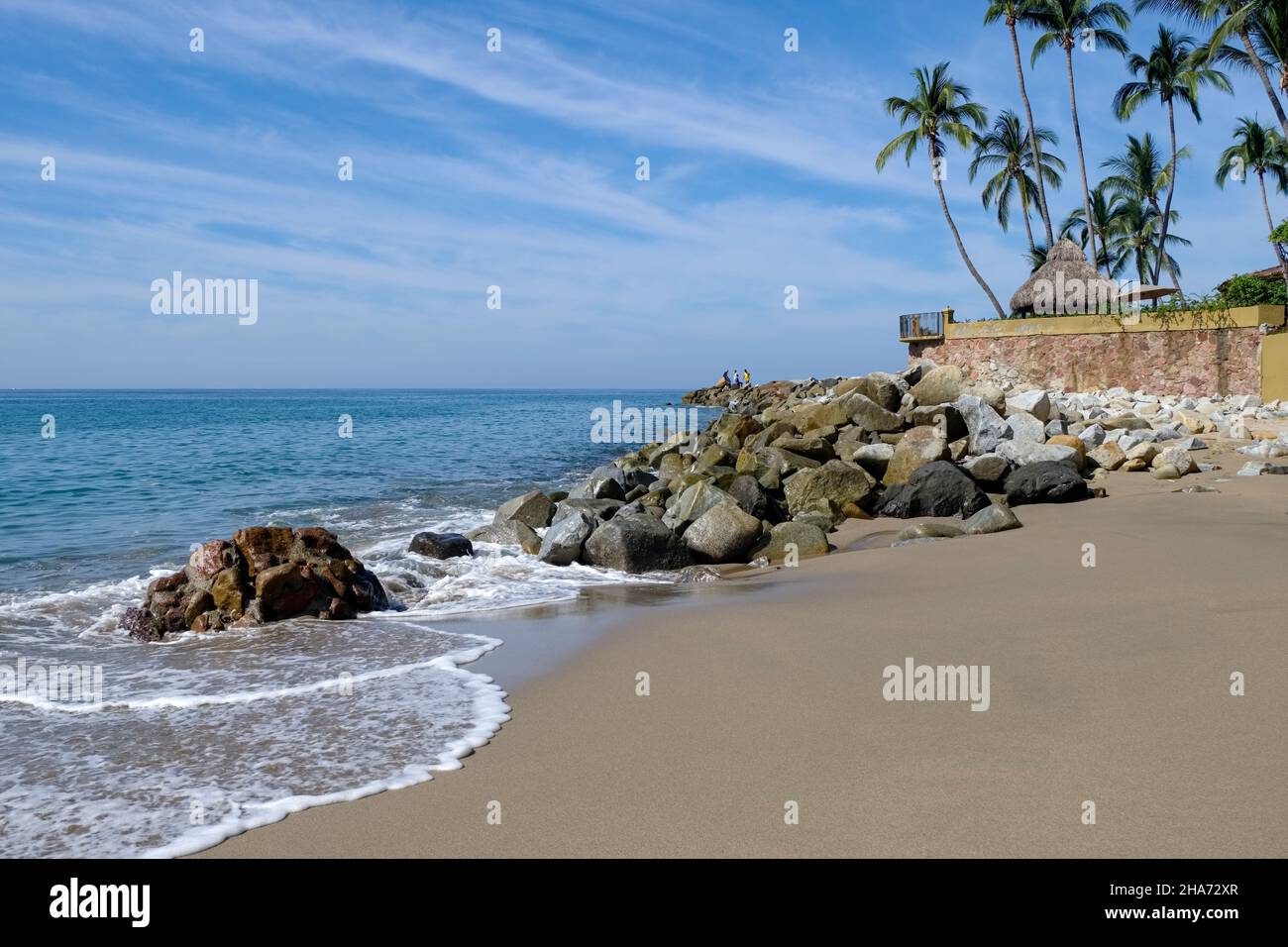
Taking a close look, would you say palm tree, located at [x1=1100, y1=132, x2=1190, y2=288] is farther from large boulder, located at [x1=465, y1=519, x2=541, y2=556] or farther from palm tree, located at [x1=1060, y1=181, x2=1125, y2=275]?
large boulder, located at [x1=465, y1=519, x2=541, y2=556]

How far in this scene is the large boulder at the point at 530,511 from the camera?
1265 centimetres

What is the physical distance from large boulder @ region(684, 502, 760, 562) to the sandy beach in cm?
247

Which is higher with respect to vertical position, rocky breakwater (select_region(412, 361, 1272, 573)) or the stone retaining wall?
the stone retaining wall

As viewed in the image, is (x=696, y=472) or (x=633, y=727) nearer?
(x=633, y=727)

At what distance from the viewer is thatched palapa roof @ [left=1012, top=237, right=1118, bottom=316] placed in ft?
93.5

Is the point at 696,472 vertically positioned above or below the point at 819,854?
above

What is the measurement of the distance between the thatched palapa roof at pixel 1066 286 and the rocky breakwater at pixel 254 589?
88.2 feet

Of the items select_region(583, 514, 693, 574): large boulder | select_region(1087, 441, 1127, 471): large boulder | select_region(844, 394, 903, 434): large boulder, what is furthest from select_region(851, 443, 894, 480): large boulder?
select_region(583, 514, 693, 574): large boulder

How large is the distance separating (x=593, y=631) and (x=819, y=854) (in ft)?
12.7

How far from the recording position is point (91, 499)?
663 inches

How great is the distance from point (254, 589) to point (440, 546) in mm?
3265

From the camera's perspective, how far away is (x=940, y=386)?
17.8m
